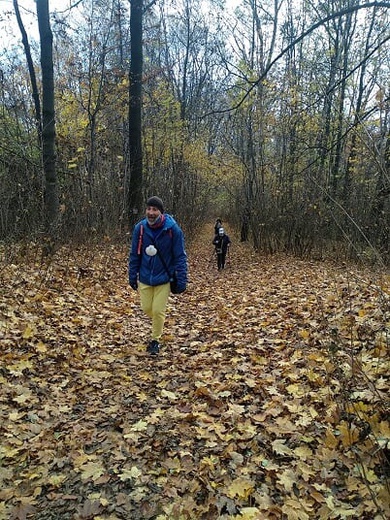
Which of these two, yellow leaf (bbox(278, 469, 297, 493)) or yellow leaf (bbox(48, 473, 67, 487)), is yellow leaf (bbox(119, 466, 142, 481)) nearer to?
yellow leaf (bbox(48, 473, 67, 487))

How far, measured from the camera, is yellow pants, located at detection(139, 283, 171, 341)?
209 inches

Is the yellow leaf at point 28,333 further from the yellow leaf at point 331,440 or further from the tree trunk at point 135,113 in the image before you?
the tree trunk at point 135,113

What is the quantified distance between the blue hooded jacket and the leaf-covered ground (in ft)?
3.68

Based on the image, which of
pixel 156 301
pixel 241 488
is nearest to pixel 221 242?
pixel 156 301

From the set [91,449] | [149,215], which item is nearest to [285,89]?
[149,215]

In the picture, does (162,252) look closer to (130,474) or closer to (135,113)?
(130,474)

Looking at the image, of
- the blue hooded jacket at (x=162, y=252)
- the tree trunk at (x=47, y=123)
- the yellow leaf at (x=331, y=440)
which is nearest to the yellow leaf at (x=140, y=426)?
the yellow leaf at (x=331, y=440)

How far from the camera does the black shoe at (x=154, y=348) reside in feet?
17.6

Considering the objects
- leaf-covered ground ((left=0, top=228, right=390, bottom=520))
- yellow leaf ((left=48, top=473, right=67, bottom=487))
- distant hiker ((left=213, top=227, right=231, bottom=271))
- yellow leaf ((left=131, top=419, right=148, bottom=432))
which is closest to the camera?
leaf-covered ground ((left=0, top=228, right=390, bottom=520))

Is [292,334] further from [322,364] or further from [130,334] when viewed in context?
[130,334]

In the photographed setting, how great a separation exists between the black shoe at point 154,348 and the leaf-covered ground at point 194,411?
0.17 meters

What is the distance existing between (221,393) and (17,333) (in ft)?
9.65

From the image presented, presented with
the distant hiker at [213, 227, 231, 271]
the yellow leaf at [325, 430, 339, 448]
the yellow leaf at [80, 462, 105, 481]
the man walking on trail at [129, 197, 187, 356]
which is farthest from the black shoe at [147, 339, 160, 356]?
the distant hiker at [213, 227, 231, 271]

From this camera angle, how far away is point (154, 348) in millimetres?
5410
